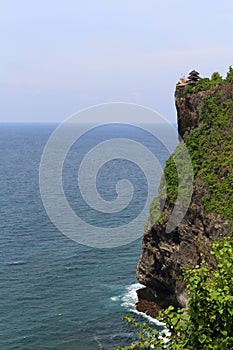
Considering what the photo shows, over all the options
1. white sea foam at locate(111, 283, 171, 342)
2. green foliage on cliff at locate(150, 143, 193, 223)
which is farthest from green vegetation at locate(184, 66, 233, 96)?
white sea foam at locate(111, 283, 171, 342)

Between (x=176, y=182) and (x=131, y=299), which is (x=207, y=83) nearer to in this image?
(x=176, y=182)

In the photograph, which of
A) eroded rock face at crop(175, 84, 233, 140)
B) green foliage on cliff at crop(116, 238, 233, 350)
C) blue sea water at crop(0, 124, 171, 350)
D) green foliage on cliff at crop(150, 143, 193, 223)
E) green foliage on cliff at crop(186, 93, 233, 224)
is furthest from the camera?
eroded rock face at crop(175, 84, 233, 140)

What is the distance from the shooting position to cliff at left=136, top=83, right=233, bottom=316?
149 feet

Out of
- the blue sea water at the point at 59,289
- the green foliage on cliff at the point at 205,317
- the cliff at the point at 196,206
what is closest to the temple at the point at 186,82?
the cliff at the point at 196,206

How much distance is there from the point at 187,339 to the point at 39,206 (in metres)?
85.5

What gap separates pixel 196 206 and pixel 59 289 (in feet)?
68.0

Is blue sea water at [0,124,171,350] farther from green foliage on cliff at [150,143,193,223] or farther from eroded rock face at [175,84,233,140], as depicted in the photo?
eroded rock face at [175,84,233,140]

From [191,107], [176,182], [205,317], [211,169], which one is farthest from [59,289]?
[205,317]

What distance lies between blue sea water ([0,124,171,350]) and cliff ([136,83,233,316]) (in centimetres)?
435

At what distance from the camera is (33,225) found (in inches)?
3238

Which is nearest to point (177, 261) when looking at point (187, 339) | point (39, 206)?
point (187, 339)

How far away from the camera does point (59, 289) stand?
56906 mm

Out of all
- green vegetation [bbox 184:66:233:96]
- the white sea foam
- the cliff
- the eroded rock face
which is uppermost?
green vegetation [bbox 184:66:233:96]

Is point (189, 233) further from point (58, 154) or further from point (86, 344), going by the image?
point (58, 154)
